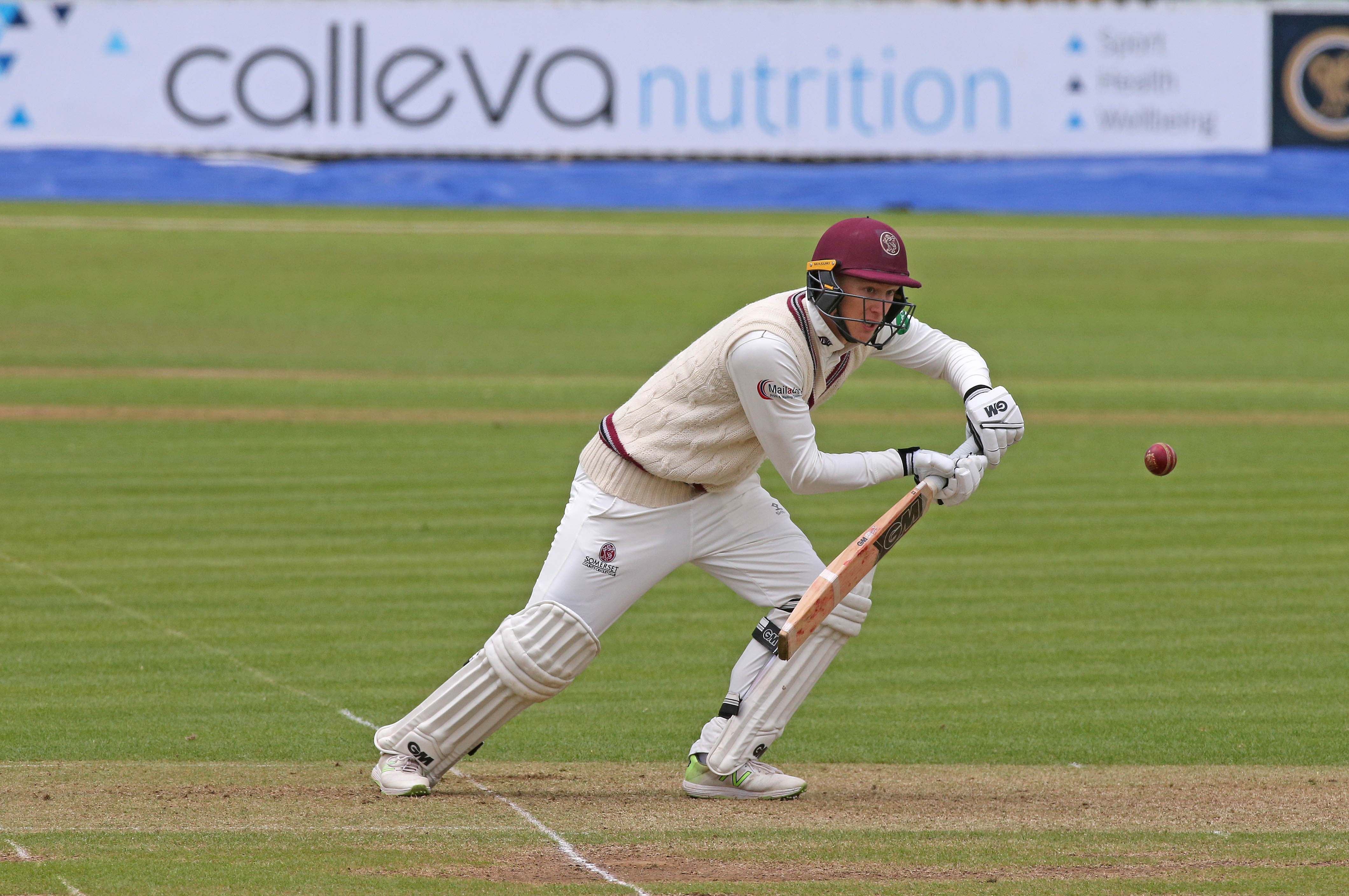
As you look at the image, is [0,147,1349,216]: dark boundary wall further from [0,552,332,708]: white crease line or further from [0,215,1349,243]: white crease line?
[0,552,332,708]: white crease line

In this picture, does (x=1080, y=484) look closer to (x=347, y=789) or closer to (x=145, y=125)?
(x=347, y=789)

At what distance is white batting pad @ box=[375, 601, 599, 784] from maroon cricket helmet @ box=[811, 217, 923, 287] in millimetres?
1513

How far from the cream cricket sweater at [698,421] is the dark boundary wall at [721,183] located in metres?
25.5

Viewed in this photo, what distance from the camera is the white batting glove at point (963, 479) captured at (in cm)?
648

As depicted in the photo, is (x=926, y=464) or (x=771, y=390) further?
(x=926, y=464)

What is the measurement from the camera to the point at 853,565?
659cm

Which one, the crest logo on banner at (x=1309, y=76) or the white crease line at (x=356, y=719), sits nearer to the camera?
the white crease line at (x=356, y=719)

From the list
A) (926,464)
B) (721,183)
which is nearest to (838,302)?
(926,464)

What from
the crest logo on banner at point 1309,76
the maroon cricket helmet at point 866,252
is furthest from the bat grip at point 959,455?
the crest logo on banner at point 1309,76

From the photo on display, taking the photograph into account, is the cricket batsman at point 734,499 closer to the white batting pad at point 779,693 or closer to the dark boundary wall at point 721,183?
the white batting pad at point 779,693

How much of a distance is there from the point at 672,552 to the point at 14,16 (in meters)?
27.3

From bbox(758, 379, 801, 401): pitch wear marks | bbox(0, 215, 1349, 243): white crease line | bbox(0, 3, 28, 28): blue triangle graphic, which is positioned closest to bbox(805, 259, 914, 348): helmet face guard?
bbox(758, 379, 801, 401): pitch wear marks

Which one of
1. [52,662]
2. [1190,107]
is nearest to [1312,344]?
[1190,107]

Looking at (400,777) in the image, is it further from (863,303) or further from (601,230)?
(601,230)
